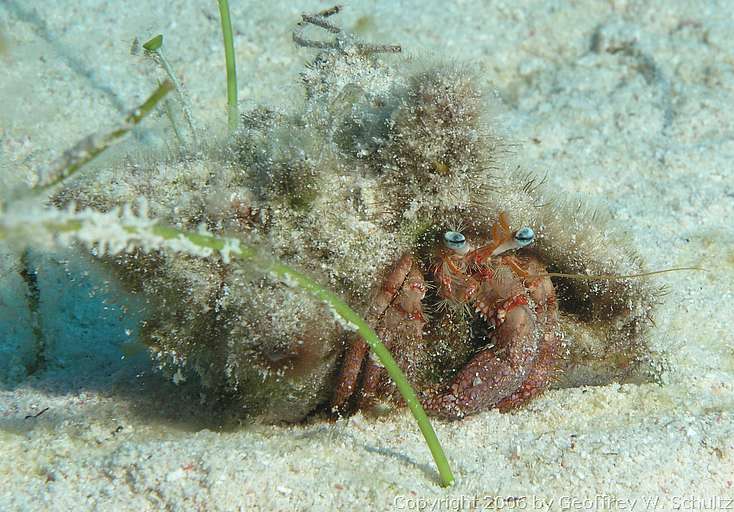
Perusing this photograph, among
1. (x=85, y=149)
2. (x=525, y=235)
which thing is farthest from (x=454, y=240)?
(x=85, y=149)

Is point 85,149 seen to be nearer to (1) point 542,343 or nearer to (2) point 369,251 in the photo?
(2) point 369,251

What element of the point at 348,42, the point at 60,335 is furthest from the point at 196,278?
the point at 60,335

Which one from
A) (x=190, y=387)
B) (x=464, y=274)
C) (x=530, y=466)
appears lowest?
(x=190, y=387)

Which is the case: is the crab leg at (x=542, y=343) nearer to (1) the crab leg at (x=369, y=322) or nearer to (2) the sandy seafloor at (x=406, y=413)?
(2) the sandy seafloor at (x=406, y=413)

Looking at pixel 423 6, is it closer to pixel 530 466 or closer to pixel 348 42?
pixel 348 42

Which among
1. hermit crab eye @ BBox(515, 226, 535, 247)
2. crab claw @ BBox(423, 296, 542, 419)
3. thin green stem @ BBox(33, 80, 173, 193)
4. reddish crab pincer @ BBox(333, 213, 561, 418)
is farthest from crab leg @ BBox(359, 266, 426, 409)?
thin green stem @ BBox(33, 80, 173, 193)

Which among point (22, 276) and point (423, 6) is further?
point (423, 6)

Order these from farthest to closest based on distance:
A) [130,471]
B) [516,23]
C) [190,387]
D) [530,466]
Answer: [516,23] → [190,387] → [530,466] → [130,471]
